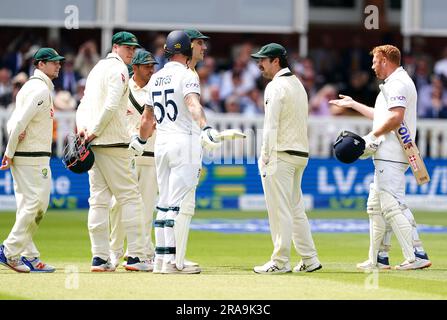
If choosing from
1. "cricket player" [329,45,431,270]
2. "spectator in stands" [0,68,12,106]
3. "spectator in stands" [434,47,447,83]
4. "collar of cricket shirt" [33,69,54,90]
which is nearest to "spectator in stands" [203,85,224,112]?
"spectator in stands" [0,68,12,106]

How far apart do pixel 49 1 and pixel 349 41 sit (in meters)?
8.55

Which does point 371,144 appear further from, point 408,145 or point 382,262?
point 382,262

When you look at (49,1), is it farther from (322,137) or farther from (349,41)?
(349,41)

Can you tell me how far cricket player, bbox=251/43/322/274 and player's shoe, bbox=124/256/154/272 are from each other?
3.88 ft

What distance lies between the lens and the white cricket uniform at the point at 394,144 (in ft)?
41.8

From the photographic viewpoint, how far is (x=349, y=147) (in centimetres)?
1280

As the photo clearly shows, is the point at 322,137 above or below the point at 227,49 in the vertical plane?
below

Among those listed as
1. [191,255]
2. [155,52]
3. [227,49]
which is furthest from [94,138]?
[227,49]

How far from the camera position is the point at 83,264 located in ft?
43.4

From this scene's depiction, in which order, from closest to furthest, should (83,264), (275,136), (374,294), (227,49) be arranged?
(374,294) → (275,136) → (83,264) → (227,49)

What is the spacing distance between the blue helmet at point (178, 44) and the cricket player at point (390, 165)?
1910 mm

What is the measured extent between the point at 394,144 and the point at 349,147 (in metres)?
0.51

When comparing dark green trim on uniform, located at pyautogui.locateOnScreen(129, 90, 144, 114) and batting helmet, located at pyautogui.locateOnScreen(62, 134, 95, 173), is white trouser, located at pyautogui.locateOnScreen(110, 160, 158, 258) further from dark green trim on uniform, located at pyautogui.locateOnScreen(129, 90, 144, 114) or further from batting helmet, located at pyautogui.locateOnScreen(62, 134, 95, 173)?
batting helmet, located at pyautogui.locateOnScreen(62, 134, 95, 173)

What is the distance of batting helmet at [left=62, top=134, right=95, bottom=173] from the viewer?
12.3 meters
